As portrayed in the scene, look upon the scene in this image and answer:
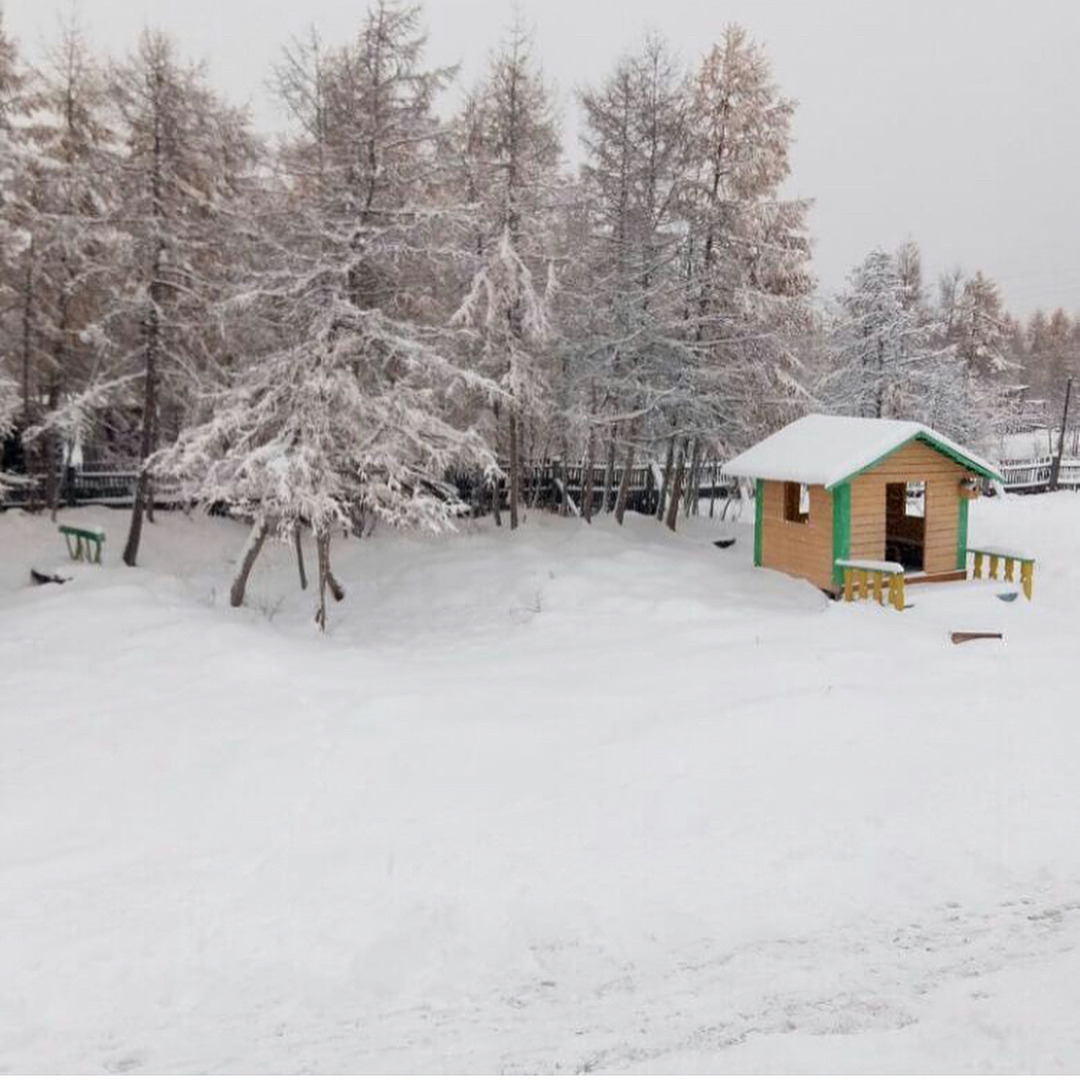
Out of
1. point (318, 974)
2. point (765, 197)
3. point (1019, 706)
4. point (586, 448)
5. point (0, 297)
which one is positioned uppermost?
point (765, 197)

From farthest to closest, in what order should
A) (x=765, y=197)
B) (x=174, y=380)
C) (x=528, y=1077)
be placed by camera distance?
(x=765, y=197) → (x=174, y=380) → (x=528, y=1077)

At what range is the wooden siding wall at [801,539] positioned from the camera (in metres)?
16.8

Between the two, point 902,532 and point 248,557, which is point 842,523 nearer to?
point 902,532

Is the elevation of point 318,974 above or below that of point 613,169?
below

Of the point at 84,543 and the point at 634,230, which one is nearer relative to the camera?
the point at 634,230

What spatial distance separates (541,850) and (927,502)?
13.5 meters

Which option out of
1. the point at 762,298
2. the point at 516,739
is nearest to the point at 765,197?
the point at 762,298

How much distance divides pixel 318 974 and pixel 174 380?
56.6 feet

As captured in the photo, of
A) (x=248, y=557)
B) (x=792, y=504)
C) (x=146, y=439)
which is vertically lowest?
(x=248, y=557)

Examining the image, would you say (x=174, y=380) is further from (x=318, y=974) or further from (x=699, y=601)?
(x=318, y=974)

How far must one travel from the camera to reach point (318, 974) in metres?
5.27

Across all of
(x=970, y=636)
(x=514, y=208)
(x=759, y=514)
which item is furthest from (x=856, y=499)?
(x=514, y=208)

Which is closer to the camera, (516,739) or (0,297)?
(516,739)

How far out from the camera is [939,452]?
1731 centimetres
